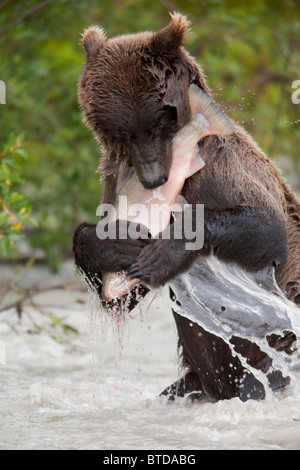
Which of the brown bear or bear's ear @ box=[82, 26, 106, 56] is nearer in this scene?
the brown bear

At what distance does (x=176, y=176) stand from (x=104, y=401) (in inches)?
57.7

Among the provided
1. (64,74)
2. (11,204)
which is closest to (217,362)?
(11,204)

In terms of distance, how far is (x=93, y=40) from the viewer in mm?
4289

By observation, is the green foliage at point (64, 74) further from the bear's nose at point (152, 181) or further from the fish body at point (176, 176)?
the bear's nose at point (152, 181)

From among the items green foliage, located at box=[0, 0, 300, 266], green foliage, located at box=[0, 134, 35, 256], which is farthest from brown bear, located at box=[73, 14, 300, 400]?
green foliage, located at box=[0, 0, 300, 266]

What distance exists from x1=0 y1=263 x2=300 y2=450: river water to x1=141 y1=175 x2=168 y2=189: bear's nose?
69 centimetres

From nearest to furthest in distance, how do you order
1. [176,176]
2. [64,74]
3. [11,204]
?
[176,176]
[11,204]
[64,74]

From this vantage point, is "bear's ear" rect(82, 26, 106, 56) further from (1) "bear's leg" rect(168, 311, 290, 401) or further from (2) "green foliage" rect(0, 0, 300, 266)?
(2) "green foliage" rect(0, 0, 300, 266)

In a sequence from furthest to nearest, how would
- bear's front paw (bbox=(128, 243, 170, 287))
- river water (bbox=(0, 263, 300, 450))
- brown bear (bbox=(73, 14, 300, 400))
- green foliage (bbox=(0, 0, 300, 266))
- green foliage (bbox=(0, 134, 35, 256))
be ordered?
1. green foliage (bbox=(0, 0, 300, 266))
2. green foliage (bbox=(0, 134, 35, 256))
3. brown bear (bbox=(73, 14, 300, 400))
4. bear's front paw (bbox=(128, 243, 170, 287))
5. river water (bbox=(0, 263, 300, 450))

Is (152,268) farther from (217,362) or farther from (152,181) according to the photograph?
(217,362)

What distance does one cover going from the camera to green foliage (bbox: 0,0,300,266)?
8.45 metres

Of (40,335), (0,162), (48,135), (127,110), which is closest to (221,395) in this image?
(127,110)

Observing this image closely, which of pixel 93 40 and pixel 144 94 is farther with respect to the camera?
pixel 93 40
